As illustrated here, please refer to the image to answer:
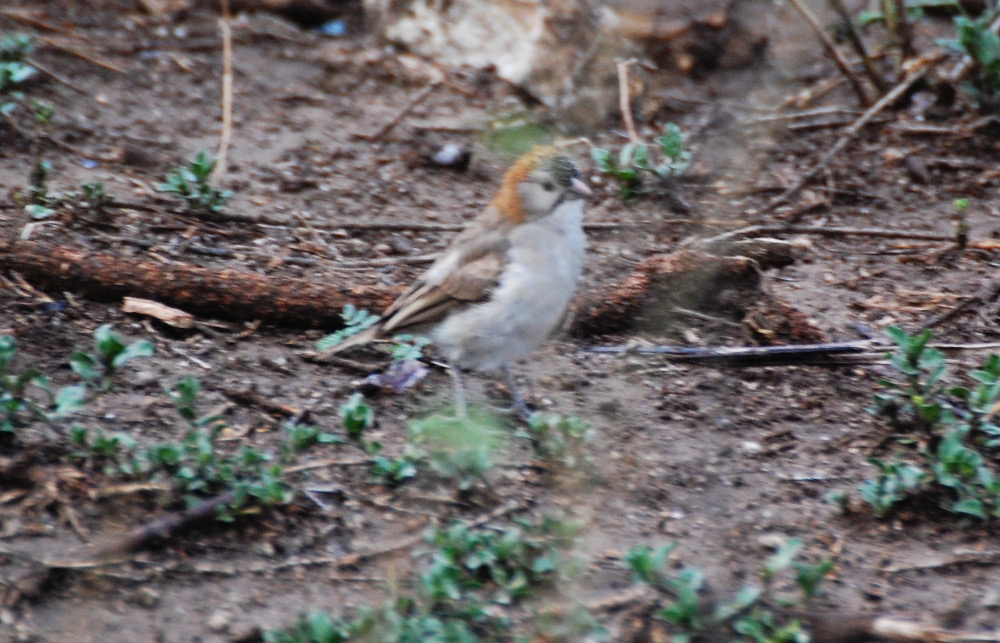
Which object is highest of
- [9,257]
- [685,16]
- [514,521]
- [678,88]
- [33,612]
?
[685,16]

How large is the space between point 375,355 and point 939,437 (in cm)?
245

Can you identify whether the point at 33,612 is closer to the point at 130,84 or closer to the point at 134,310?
the point at 134,310

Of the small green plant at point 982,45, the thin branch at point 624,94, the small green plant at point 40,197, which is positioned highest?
the small green plant at point 982,45

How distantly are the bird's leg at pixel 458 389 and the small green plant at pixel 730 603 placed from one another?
139cm

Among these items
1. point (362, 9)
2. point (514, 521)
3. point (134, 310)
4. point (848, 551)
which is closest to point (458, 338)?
point (514, 521)

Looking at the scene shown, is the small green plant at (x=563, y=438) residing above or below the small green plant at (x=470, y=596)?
above

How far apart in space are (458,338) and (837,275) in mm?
2145

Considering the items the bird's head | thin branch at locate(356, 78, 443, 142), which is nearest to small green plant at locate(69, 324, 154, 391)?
the bird's head

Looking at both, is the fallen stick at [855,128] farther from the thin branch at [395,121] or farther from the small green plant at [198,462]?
the small green plant at [198,462]

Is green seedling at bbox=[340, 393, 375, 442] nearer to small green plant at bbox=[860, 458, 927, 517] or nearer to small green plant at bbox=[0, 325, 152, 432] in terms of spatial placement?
small green plant at bbox=[0, 325, 152, 432]

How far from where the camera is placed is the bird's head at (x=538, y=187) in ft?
16.3

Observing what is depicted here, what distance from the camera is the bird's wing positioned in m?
4.72

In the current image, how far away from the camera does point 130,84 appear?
7.23 m

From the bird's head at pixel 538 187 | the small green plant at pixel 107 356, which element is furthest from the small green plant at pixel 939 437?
the small green plant at pixel 107 356
